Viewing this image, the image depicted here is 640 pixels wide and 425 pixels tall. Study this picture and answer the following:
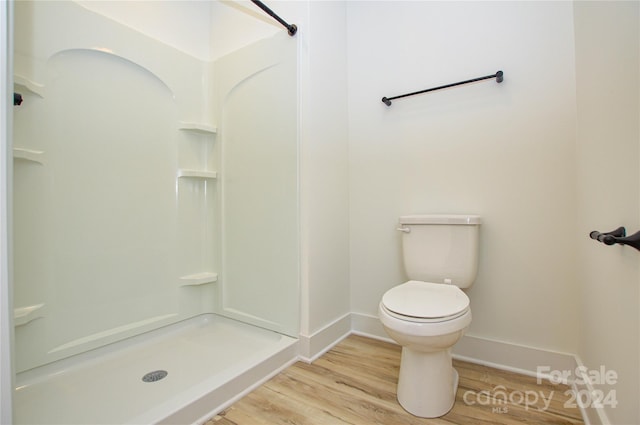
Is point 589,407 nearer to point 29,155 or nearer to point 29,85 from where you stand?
point 29,155

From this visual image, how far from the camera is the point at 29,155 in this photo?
1.28m

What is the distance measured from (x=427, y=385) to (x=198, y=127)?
6.23ft

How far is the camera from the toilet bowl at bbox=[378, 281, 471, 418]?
1.06 meters

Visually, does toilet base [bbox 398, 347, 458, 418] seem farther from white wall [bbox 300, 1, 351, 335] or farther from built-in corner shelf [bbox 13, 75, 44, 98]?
built-in corner shelf [bbox 13, 75, 44, 98]

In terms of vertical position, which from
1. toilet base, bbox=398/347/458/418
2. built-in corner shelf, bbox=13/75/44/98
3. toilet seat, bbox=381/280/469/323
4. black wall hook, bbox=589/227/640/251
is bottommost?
toilet base, bbox=398/347/458/418

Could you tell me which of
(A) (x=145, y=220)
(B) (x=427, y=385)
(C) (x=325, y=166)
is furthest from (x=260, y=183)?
(B) (x=427, y=385)

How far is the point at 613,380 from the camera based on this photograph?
0.86 m

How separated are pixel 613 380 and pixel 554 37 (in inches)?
55.8

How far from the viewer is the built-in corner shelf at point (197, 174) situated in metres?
1.89

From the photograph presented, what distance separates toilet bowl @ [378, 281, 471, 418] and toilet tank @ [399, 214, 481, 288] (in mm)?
168

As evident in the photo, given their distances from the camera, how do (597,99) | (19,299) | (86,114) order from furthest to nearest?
(86,114) < (19,299) < (597,99)

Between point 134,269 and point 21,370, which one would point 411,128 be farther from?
point 21,370

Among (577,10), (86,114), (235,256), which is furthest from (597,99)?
(86,114)

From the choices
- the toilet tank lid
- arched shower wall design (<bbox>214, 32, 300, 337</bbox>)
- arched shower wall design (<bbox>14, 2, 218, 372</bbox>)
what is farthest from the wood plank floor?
arched shower wall design (<bbox>14, 2, 218, 372</bbox>)
